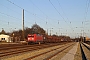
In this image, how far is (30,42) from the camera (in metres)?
64.8

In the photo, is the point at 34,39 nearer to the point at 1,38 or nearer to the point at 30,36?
the point at 30,36

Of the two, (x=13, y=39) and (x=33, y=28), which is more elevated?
(x=33, y=28)

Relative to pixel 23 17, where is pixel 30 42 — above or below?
below

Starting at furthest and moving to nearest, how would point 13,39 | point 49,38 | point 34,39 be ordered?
point 13,39 < point 49,38 < point 34,39

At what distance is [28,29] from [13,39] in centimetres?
4552

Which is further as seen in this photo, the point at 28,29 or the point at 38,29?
the point at 38,29

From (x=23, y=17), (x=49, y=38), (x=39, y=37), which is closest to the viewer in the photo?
(x=23, y=17)

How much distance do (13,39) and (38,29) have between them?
59554 mm

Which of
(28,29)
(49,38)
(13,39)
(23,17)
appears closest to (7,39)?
(13,39)

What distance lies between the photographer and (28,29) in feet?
450

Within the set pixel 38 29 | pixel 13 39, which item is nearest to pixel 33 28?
pixel 38 29

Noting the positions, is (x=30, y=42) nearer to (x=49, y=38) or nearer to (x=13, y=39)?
(x=49, y=38)

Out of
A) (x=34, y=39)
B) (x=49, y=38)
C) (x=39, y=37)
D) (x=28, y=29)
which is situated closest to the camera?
(x=34, y=39)

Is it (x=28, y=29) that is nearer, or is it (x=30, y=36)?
(x=30, y=36)
